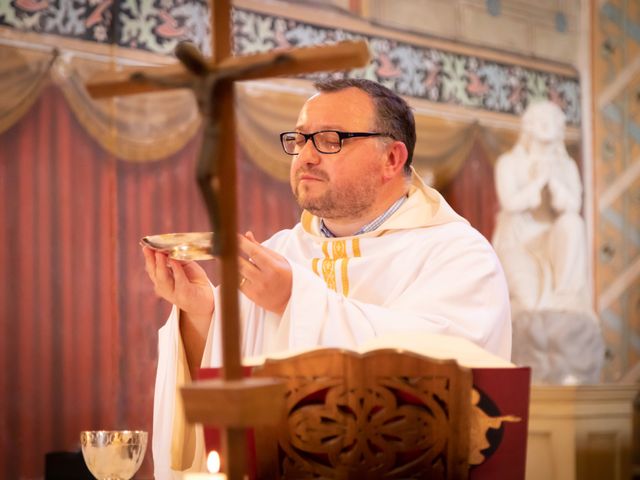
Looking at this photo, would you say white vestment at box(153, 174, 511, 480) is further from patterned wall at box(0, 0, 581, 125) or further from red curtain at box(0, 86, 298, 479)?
patterned wall at box(0, 0, 581, 125)

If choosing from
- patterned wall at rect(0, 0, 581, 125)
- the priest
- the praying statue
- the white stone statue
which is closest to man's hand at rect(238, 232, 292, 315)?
the priest

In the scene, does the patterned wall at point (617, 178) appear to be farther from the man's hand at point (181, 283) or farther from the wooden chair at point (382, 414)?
the wooden chair at point (382, 414)

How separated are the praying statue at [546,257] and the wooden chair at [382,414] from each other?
7.03 meters

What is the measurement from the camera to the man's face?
2869 millimetres

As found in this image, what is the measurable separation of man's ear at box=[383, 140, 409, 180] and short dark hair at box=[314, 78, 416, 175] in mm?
27

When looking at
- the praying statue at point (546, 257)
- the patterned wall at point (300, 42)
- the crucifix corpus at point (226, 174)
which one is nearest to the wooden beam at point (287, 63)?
the crucifix corpus at point (226, 174)

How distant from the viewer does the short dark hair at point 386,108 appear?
2.98m

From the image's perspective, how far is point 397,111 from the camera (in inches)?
121

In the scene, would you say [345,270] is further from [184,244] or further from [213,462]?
[213,462]

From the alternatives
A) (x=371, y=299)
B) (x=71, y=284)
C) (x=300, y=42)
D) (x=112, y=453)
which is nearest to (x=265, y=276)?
(x=112, y=453)

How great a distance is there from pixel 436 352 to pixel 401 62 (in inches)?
281

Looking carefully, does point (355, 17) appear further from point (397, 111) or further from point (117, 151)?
point (397, 111)

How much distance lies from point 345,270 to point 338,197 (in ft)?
0.81

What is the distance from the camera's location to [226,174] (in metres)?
1.46
